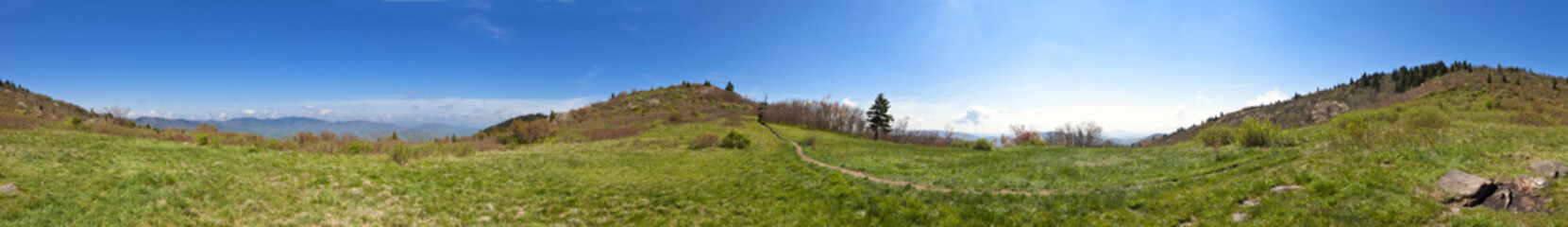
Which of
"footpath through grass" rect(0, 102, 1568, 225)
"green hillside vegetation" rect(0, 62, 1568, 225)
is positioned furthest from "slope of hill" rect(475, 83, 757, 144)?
"footpath through grass" rect(0, 102, 1568, 225)

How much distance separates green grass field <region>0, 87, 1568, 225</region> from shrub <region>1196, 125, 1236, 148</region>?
3.19m

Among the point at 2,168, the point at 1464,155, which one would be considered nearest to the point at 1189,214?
the point at 1464,155

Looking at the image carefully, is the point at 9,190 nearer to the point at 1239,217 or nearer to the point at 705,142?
the point at 1239,217

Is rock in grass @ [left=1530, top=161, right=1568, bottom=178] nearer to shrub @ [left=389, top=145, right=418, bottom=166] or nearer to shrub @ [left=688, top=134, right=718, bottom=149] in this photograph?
shrub @ [left=389, top=145, right=418, bottom=166]

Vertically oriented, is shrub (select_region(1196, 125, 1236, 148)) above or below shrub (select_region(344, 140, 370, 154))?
above

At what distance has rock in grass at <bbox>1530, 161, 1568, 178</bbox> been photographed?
26.9 feet

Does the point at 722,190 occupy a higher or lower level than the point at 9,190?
lower

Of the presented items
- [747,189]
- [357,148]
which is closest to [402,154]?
[357,148]

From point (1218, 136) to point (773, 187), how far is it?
77.9 ft

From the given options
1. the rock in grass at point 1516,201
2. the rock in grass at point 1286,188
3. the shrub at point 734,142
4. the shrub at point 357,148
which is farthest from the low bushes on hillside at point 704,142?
the rock in grass at point 1516,201

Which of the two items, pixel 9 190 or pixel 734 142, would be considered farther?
pixel 734 142

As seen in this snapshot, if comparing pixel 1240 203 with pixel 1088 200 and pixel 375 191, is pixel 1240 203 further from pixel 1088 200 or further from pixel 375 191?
pixel 375 191

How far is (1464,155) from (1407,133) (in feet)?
26.0

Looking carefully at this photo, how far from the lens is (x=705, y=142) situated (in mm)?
33812
